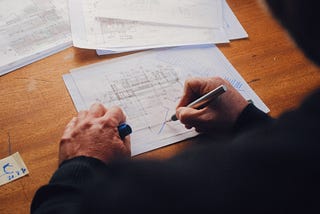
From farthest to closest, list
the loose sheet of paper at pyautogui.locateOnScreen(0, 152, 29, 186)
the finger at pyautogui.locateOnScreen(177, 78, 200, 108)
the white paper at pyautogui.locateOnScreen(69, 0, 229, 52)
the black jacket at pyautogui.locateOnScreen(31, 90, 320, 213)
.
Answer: the white paper at pyautogui.locateOnScreen(69, 0, 229, 52)
the finger at pyautogui.locateOnScreen(177, 78, 200, 108)
the loose sheet of paper at pyautogui.locateOnScreen(0, 152, 29, 186)
the black jacket at pyautogui.locateOnScreen(31, 90, 320, 213)

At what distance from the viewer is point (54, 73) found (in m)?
0.94

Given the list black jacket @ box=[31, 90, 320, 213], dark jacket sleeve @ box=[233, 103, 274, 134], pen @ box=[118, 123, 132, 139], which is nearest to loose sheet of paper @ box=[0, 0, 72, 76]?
pen @ box=[118, 123, 132, 139]

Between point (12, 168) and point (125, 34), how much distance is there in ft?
1.40

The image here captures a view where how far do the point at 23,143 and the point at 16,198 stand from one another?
0.39 ft

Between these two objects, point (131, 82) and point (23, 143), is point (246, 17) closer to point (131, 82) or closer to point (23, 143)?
point (131, 82)

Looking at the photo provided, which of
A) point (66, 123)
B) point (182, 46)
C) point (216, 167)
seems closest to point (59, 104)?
point (66, 123)

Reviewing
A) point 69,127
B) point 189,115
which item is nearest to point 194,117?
point 189,115

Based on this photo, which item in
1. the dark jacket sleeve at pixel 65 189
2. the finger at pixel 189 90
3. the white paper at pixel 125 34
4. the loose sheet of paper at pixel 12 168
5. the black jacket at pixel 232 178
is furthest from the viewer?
the white paper at pixel 125 34

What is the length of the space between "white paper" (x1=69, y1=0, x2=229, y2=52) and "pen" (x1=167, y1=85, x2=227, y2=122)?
22cm

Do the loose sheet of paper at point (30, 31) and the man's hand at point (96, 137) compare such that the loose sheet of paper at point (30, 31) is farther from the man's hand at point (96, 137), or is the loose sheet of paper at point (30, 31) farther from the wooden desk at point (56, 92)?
the man's hand at point (96, 137)

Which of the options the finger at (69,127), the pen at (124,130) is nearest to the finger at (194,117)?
the pen at (124,130)

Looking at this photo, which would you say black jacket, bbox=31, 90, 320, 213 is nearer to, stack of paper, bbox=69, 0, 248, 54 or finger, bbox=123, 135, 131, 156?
finger, bbox=123, 135, 131, 156

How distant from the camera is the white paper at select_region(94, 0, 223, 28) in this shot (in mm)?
1051

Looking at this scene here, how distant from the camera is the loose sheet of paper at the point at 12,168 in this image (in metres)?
0.75
